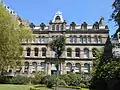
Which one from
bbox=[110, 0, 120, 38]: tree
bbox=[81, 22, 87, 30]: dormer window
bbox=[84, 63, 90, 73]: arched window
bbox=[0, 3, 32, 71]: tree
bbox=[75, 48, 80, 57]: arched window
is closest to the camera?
bbox=[110, 0, 120, 38]: tree

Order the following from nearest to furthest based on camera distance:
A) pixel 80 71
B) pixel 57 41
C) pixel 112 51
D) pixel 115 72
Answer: pixel 115 72 < pixel 112 51 < pixel 57 41 < pixel 80 71

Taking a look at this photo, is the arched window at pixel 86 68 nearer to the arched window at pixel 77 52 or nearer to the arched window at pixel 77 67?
the arched window at pixel 77 67

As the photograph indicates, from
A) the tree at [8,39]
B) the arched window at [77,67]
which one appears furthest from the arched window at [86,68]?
the tree at [8,39]

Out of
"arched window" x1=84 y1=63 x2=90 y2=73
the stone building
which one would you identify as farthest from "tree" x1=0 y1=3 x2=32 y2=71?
"arched window" x1=84 y1=63 x2=90 y2=73

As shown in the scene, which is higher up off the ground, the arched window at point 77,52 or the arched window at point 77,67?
the arched window at point 77,52

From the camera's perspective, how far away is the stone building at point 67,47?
200 feet

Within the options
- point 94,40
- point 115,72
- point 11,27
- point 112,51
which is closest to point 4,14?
point 11,27

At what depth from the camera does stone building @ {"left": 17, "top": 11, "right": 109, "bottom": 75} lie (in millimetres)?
60938

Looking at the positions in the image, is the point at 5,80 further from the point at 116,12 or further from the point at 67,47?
the point at 116,12

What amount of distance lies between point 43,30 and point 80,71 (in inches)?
537

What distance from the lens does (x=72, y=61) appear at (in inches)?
2406

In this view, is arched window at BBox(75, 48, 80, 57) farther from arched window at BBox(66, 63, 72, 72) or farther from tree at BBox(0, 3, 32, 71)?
tree at BBox(0, 3, 32, 71)

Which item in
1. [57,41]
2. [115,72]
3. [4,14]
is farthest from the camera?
[57,41]

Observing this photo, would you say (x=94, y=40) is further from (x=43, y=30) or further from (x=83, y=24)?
(x=43, y=30)
